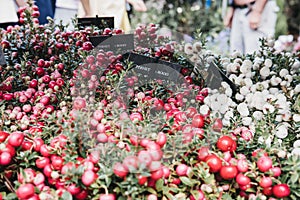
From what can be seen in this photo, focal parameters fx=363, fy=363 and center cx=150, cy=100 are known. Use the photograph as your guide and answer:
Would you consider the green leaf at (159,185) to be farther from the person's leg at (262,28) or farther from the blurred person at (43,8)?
the person's leg at (262,28)

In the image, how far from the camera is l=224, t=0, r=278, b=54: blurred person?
365cm

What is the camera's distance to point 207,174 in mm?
938

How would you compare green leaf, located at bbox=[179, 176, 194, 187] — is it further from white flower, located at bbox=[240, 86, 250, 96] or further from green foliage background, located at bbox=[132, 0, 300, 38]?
green foliage background, located at bbox=[132, 0, 300, 38]

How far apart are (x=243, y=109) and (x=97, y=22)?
0.86 m

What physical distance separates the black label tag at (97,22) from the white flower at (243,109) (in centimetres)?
79

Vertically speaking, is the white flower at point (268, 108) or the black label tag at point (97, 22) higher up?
the black label tag at point (97, 22)

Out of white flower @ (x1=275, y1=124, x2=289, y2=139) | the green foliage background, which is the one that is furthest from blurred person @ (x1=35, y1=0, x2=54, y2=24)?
the green foliage background

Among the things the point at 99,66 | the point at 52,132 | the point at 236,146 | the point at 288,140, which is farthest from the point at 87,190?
the point at 288,140

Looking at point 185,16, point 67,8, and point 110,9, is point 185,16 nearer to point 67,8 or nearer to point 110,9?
point 67,8

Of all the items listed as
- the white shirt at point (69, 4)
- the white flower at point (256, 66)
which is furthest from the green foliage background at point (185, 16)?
the white flower at point (256, 66)

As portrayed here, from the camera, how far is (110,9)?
204 cm

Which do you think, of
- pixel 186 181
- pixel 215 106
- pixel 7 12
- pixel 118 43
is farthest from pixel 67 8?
pixel 186 181

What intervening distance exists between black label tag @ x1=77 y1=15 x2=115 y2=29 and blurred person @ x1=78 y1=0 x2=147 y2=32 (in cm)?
9

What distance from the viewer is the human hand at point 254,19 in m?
3.63
